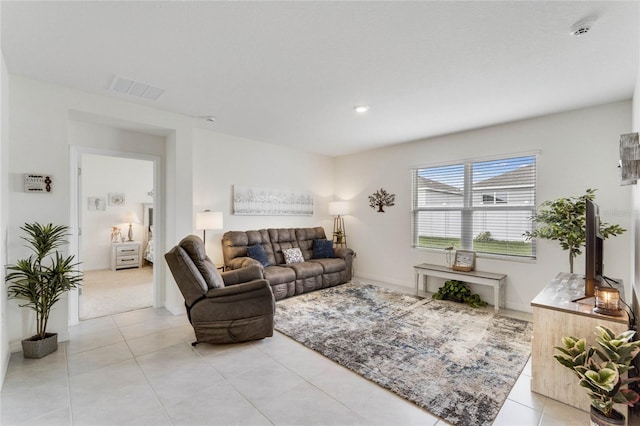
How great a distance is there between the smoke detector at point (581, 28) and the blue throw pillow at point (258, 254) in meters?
4.23

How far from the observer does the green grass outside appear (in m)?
3.99

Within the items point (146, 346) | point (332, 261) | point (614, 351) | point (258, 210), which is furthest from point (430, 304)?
point (146, 346)

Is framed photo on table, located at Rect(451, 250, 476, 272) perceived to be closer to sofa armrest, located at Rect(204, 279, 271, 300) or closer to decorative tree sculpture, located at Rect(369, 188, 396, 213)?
decorative tree sculpture, located at Rect(369, 188, 396, 213)

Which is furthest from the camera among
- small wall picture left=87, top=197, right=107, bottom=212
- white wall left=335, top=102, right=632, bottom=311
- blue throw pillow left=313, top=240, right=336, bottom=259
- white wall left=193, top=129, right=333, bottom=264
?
small wall picture left=87, top=197, right=107, bottom=212

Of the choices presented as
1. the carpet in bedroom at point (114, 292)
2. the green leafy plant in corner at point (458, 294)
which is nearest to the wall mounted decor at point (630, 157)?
the green leafy plant in corner at point (458, 294)

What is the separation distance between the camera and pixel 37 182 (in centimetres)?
284

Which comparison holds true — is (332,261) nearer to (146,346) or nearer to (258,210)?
(258,210)

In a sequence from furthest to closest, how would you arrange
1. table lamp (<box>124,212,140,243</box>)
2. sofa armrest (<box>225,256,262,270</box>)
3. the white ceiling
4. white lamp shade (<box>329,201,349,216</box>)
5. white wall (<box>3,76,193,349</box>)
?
1. table lamp (<box>124,212,140,243</box>)
2. white lamp shade (<box>329,201,349,216</box>)
3. sofa armrest (<box>225,256,262,270</box>)
4. white wall (<box>3,76,193,349</box>)
5. the white ceiling

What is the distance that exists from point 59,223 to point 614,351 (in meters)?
4.54

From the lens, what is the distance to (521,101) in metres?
3.27

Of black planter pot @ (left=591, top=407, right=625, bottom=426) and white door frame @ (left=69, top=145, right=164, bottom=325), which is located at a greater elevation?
white door frame @ (left=69, top=145, right=164, bottom=325)

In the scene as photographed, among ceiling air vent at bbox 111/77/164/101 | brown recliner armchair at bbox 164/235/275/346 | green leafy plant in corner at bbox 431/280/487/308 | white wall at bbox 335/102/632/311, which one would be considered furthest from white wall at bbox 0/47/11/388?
white wall at bbox 335/102/632/311

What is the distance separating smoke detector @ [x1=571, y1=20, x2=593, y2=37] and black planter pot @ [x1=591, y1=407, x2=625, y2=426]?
2391 mm

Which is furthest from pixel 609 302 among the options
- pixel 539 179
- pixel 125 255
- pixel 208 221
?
pixel 125 255
